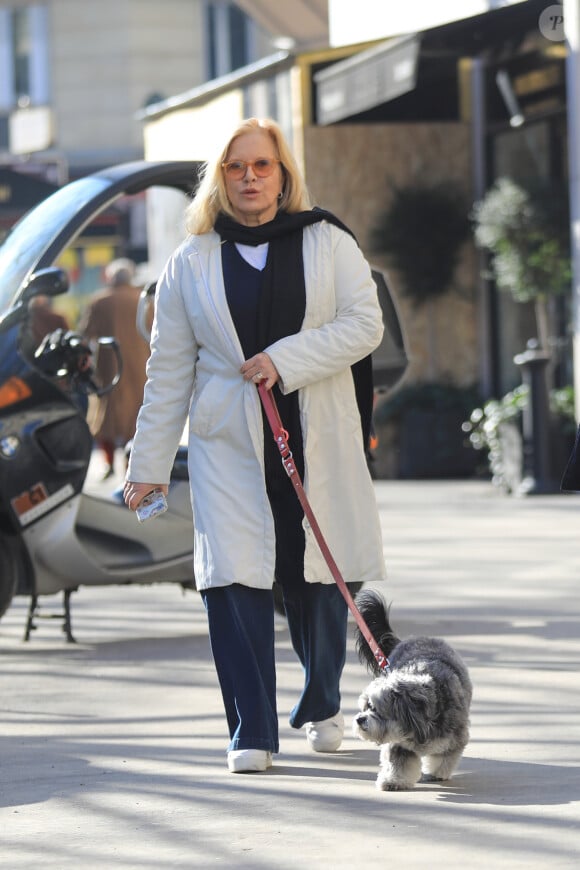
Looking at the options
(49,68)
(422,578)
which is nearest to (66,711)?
(422,578)

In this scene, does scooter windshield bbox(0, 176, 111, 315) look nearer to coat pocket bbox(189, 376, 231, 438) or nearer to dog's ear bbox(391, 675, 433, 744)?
coat pocket bbox(189, 376, 231, 438)

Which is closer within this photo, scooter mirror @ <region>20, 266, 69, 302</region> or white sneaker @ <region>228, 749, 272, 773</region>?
white sneaker @ <region>228, 749, 272, 773</region>

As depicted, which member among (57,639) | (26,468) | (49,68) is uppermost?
(49,68)

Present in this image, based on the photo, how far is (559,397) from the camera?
51.8ft

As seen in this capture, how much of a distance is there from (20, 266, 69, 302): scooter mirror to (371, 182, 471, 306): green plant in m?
10.2

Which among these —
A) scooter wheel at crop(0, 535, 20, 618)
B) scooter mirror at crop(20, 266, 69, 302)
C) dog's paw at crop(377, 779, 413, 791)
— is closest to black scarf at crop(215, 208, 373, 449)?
dog's paw at crop(377, 779, 413, 791)

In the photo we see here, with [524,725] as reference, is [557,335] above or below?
above

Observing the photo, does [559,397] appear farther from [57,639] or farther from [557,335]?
[57,639]

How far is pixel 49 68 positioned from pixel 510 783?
3291 centimetres

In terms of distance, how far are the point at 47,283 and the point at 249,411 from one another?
250cm

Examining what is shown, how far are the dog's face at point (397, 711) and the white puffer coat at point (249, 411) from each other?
2.00ft

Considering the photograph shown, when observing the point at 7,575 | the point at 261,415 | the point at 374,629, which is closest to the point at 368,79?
the point at 7,575

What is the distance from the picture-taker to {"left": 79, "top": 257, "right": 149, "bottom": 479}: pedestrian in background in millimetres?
15891

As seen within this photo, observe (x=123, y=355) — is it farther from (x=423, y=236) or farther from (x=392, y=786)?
(x=392, y=786)
